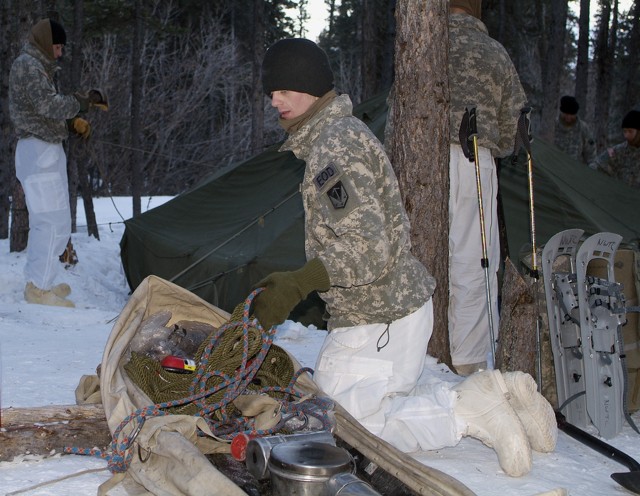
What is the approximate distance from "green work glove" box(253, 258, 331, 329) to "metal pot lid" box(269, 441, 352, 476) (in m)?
0.53

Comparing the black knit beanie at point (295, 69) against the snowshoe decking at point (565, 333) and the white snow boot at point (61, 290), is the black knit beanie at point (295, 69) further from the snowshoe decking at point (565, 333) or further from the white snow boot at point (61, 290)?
the white snow boot at point (61, 290)

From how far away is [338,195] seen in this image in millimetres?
3137

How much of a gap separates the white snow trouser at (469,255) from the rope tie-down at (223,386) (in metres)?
2.01

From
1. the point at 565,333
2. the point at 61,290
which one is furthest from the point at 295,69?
the point at 61,290

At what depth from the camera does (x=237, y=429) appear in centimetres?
313

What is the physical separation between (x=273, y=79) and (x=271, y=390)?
1.18 metres

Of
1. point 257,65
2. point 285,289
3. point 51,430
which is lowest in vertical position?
point 51,430

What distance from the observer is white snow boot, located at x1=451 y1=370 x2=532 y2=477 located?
3182mm

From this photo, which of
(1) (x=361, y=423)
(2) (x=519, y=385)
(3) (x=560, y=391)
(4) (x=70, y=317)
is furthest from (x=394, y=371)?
(4) (x=70, y=317)

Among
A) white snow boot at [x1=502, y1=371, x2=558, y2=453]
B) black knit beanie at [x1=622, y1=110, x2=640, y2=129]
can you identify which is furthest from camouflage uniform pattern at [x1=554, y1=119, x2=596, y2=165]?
white snow boot at [x1=502, y1=371, x2=558, y2=453]

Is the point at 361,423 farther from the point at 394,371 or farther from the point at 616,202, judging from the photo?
the point at 616,202

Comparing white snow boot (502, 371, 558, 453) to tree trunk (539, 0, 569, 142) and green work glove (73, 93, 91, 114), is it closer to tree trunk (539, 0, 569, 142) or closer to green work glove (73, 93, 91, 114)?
green work glove (73, 93, 91, 114)

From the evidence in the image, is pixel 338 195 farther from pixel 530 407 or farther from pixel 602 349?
pixel 602 349

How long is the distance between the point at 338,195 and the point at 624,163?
671 centimetres
